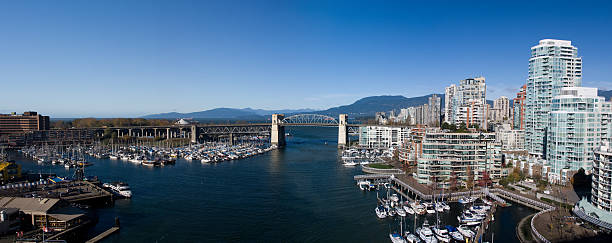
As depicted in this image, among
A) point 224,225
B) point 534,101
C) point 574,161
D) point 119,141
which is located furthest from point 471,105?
point 119,141

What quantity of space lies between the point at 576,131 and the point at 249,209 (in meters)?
19.4

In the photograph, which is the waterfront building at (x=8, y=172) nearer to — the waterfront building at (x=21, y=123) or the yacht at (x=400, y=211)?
the yacht at (x=400, y=211)

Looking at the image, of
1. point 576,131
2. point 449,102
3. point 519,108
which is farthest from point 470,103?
point 576,131

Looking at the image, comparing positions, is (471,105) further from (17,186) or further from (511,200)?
(17,186)

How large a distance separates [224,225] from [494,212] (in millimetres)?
12507

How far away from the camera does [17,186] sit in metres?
19.6

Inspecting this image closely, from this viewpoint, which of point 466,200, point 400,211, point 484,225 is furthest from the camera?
point 466,200

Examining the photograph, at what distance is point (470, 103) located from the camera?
43.5 m

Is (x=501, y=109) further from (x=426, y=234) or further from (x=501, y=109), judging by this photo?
(x=426, y=234)

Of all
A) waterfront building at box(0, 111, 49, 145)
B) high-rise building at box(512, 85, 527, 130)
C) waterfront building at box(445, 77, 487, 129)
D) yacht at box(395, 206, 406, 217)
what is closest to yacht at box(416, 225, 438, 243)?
yacht at box(395, 206, 406, 217)

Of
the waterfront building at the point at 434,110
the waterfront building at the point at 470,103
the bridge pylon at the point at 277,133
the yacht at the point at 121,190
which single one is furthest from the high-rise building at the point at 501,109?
the yacht at the point at 121,190

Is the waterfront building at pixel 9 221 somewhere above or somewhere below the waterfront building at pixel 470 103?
below

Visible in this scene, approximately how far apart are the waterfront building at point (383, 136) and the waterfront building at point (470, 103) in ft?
21.7

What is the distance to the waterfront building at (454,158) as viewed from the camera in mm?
21672
